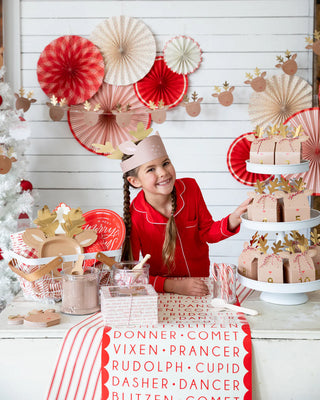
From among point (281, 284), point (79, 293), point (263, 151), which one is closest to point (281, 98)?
point (263, 151)

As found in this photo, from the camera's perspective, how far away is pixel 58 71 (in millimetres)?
3998

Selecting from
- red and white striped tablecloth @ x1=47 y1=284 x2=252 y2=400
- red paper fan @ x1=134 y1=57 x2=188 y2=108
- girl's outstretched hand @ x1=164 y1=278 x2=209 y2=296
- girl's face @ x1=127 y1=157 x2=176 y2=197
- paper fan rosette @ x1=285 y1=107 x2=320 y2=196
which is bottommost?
red and white striped tablecloth @ x1=47 y1=284 x2=252 y2=400

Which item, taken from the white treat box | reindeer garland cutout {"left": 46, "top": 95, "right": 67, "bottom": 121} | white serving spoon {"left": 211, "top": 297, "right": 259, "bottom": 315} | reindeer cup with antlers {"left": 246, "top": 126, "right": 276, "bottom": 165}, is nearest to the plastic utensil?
Answer: the white treat box

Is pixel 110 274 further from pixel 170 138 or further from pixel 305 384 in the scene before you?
pixel 170 138

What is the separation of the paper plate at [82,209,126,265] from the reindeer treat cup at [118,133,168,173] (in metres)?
0.29

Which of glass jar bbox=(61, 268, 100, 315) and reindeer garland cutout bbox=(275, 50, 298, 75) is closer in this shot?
glass jar bbox=(61, 268, 100, 315)

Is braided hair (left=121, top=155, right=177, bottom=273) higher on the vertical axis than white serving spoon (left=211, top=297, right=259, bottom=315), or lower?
higher

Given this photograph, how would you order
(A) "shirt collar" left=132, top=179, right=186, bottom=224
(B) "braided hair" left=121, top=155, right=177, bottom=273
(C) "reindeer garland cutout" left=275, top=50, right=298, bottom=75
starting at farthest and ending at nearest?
(C) "reindeer garland cutout" left=275, top=50, right=298, bottom=75 → (A) "shirt collar" left=132, top=179, right=186, bottom=224 → (B) "braided hair" left=121, top=155, right=177, bottom=273

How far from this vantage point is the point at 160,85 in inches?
159

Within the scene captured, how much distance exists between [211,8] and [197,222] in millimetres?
2283

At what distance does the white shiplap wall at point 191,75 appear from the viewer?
13.2ft

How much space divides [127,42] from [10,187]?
4.76 ft

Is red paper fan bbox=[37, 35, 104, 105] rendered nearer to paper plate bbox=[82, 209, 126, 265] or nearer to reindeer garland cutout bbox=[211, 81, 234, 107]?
reindeer garland cutout bbox=[211, 81, 234, 107]

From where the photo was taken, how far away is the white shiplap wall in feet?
13.2
